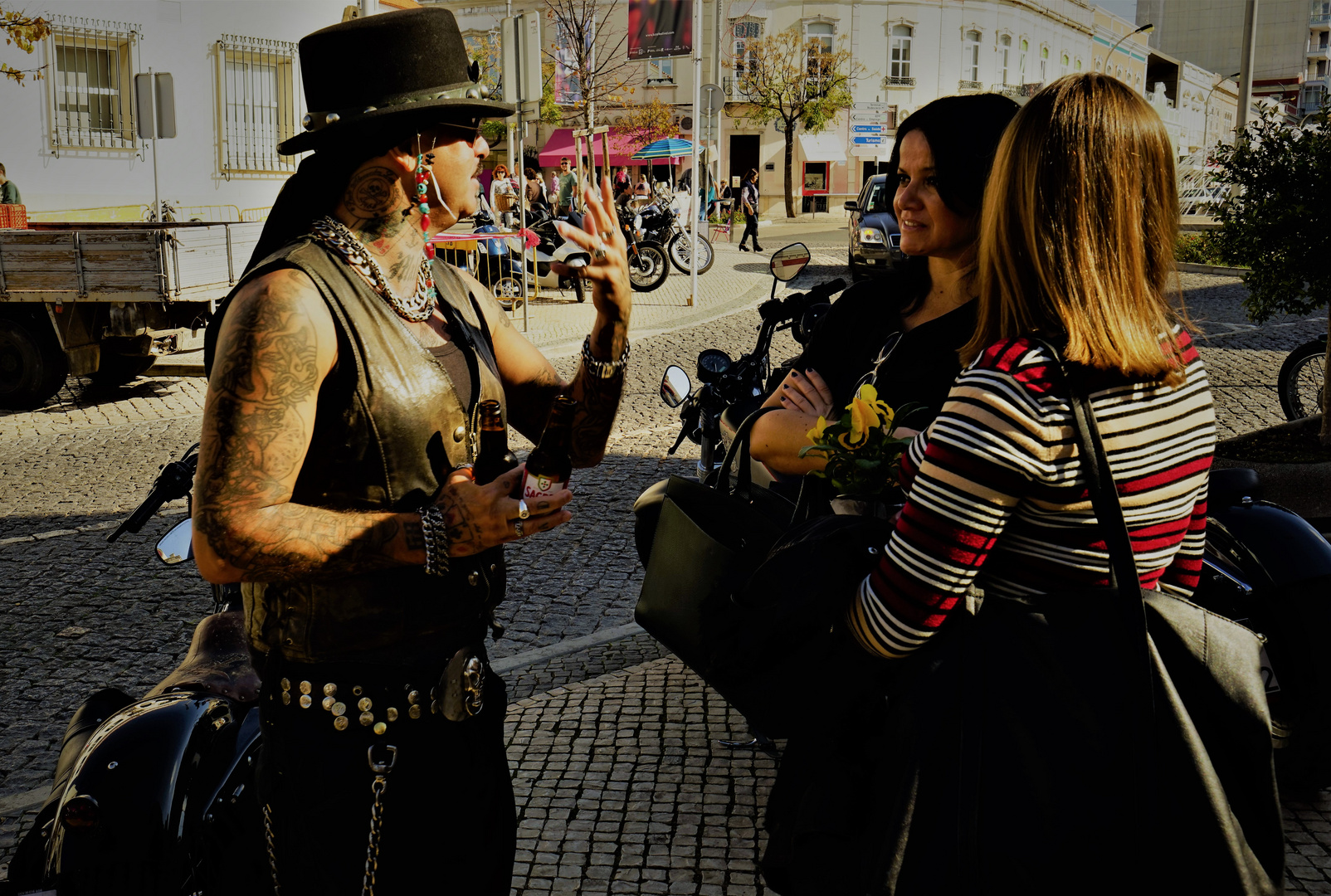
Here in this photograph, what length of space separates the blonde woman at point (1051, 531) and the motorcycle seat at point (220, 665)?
1.42 metres

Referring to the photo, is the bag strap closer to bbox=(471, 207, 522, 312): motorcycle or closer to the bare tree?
bbox=(471, 207, 522, 312): motorcycle

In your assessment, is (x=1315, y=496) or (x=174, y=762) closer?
(x=174, y=762)

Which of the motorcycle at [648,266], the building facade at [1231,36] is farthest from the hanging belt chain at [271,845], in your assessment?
the building facade at [1231,36]

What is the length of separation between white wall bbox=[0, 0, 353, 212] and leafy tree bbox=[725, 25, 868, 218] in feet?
97.7

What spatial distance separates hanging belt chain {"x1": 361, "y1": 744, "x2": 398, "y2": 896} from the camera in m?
1.81

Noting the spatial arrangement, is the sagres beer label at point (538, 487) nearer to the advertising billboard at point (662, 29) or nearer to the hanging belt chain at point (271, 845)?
the hanging belt chain at point (271, 845)

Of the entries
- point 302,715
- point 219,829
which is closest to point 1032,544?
point 302,715

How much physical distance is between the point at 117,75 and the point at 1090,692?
1725cm

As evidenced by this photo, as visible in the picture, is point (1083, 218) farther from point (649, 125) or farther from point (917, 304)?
point (649, 125)

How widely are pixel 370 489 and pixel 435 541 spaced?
5.8 inches

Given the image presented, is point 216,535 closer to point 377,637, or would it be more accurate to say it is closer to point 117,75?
point 377,637

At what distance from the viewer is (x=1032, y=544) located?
5.35 ft

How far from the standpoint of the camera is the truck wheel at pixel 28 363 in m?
9.32

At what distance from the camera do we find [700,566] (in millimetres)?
1897
